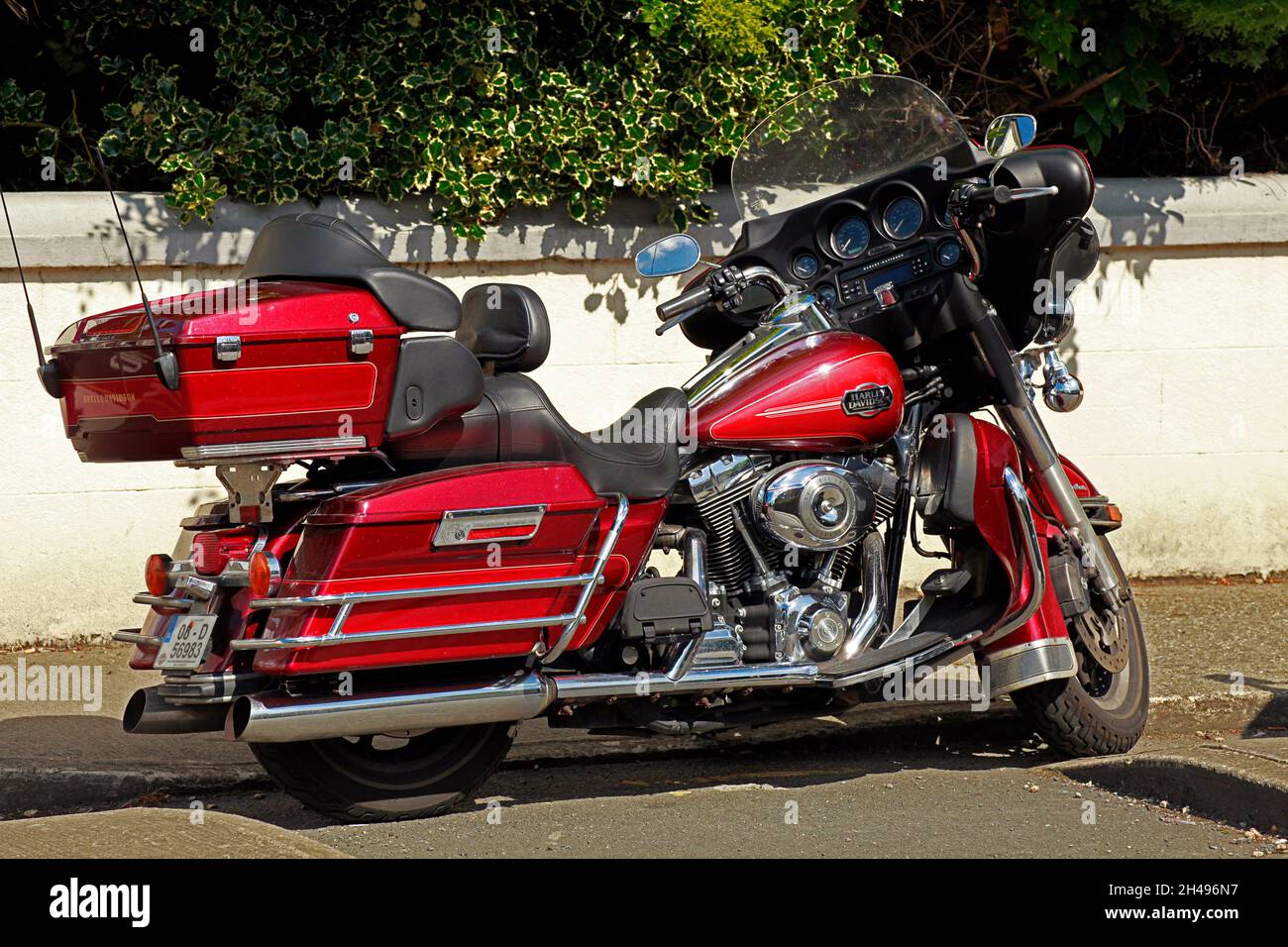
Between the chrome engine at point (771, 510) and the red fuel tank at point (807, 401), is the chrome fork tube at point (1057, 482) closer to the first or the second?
the red fuel tank at point (807, 401)

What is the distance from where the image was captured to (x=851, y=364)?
174 inches

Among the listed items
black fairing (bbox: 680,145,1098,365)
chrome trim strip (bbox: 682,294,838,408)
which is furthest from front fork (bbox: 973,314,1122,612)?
chrome trim strip (bbox: 682,294,838,408)

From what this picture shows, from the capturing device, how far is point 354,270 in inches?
147

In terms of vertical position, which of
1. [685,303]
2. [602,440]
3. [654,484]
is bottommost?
[654,484]

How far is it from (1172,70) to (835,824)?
5159 mm

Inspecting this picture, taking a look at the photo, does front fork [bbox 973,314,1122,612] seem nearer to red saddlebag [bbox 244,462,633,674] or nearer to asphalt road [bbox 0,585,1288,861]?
asphalt road [bbox 0,585,1288,861]

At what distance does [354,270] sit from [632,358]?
312 cm

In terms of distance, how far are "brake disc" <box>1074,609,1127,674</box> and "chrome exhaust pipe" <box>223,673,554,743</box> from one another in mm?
1757

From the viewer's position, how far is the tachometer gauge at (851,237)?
15.5 ft

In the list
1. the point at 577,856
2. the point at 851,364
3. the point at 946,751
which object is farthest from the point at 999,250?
the point at 577,856

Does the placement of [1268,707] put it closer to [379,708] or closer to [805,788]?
[805,788]

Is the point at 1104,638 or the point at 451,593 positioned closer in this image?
the point at 451,593

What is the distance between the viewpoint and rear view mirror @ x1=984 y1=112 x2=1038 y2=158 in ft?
14.4

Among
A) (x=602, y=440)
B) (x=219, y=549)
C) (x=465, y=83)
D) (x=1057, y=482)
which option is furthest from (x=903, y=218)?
(x=465, y=83)
